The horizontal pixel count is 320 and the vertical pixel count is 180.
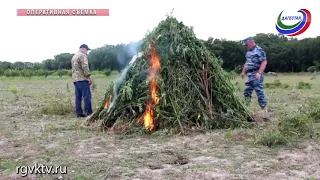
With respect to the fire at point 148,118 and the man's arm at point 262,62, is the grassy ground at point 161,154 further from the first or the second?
the man's arm at point 262,62

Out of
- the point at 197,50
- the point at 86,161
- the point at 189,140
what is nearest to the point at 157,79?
the point at 197,50

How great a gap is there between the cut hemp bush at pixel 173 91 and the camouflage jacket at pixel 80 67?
157 centimetres

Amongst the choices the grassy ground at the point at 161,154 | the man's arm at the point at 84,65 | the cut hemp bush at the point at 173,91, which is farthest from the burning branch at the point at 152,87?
the man's arm at the point at 84,65

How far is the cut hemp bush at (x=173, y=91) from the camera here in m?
6.57

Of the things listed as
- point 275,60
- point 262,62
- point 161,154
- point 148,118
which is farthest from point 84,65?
Result: point 275,60

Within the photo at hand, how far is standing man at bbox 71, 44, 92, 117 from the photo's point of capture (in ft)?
28.5

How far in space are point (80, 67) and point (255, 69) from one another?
3.72m

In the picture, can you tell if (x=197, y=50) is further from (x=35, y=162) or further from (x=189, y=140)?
(x=35, y=162)

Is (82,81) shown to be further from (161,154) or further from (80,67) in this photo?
(161,154)

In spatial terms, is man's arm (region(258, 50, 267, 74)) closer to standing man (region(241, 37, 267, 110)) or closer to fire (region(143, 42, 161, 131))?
standing man (region(241, 37, 267, 110))

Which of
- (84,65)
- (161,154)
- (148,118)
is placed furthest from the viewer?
(84,65)

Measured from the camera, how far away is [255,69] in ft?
27.5

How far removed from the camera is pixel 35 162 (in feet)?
15.2

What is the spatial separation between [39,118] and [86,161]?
4133mm
